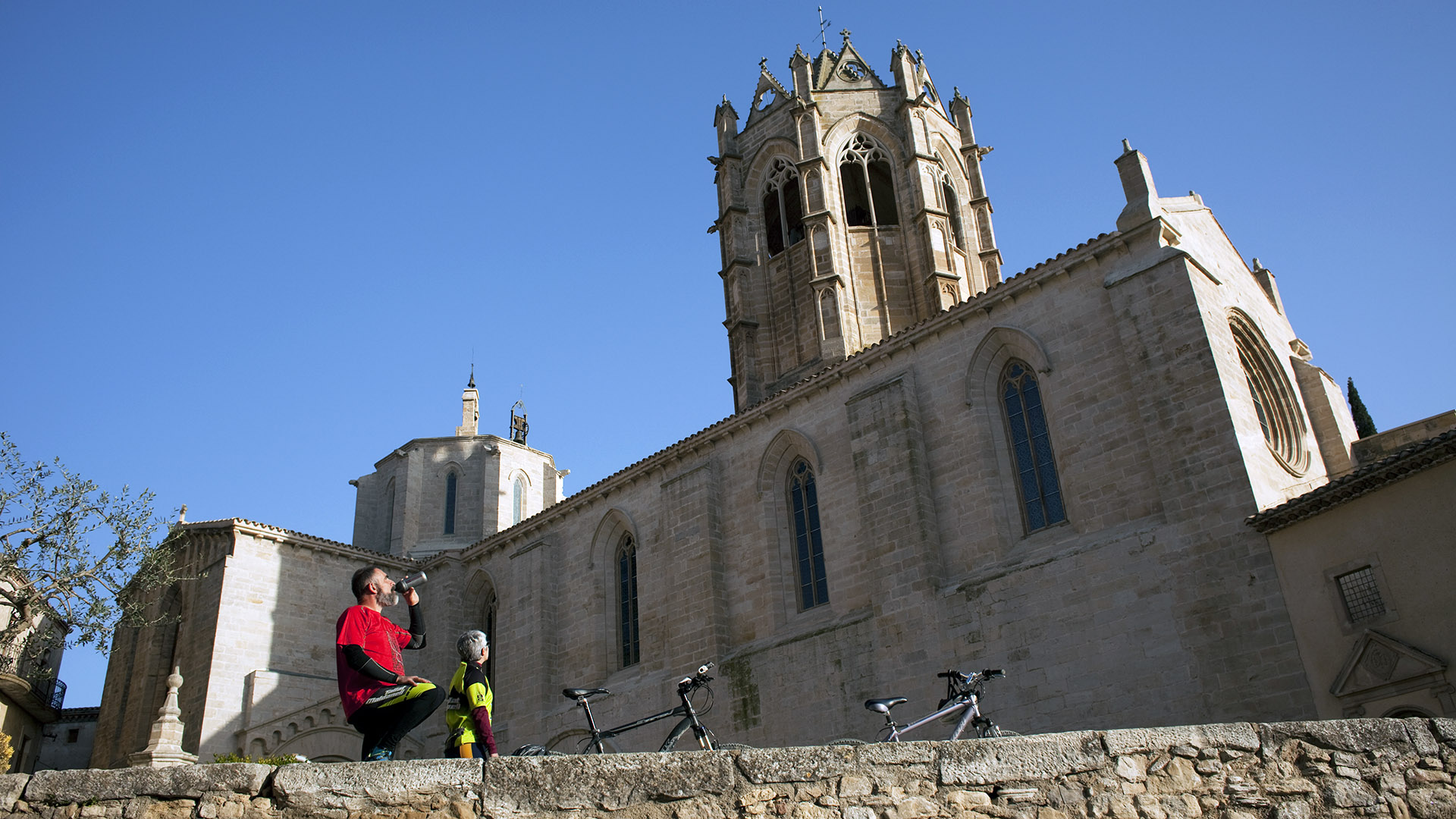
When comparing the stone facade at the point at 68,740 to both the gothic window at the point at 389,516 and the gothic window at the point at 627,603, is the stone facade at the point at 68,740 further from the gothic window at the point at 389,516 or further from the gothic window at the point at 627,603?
the gothic window at the point at 627,603

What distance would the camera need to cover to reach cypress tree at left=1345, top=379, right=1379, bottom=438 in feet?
76.4

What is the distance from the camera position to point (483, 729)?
666cm

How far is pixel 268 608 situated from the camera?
24.5 meters

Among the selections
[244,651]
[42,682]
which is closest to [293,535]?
[244,651]

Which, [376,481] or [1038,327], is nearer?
[1038,327]

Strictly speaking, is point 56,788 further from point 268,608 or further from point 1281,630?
point 268,608

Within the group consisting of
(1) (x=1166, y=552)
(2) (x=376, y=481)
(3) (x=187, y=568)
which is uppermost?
(2) (x=376, y=481)

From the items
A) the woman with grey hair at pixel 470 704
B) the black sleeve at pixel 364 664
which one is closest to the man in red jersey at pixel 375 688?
the black sleeve at pixel 364 664

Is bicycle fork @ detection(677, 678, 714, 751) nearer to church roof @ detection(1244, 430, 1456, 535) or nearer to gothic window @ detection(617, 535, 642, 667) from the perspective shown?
church roof @ detection(1244, 430, 1456, 535)

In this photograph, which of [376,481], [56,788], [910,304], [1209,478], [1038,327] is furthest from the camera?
[376,481]

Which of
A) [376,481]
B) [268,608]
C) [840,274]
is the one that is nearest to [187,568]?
[268,608]

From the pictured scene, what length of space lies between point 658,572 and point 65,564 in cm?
1046

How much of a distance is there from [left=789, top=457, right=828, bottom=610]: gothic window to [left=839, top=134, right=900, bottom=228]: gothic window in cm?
995

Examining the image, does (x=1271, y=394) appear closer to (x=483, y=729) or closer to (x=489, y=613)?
(x=483, y=729)
